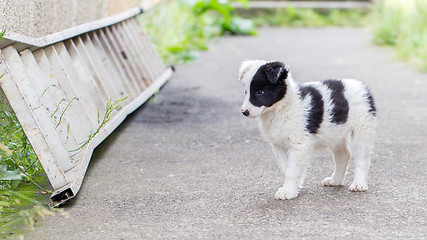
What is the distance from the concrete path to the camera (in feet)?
11.7

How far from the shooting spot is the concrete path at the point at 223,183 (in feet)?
11.7

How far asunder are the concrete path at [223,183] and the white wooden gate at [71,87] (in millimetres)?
240

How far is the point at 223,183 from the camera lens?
4.45 m

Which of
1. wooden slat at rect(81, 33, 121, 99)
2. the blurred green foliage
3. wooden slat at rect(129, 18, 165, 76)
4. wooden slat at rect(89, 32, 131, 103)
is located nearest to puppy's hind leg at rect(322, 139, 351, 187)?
wooden slat at rect(81, 33, 121, 99)

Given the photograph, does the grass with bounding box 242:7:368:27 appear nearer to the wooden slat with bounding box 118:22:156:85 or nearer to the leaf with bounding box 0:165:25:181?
the wooden slat with bounding box 118:22:156:85

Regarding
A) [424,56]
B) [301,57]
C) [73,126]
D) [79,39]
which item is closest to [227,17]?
[301,57]

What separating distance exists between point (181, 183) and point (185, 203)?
1.47 ft

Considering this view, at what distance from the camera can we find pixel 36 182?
4.36 m

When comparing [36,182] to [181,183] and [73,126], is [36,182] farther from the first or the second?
[181,183]

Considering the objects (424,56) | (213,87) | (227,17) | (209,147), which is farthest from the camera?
(227,17)

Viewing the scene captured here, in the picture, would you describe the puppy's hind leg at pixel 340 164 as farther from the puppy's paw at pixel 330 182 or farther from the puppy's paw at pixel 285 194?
the puppy's paw at pixel 285 194

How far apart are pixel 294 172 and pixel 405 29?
7728 mm

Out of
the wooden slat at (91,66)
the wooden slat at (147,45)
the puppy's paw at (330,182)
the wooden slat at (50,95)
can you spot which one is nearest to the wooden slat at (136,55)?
the wooden slat at (147,45)

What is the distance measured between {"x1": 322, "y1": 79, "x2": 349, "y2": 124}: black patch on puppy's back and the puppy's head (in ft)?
1.22
